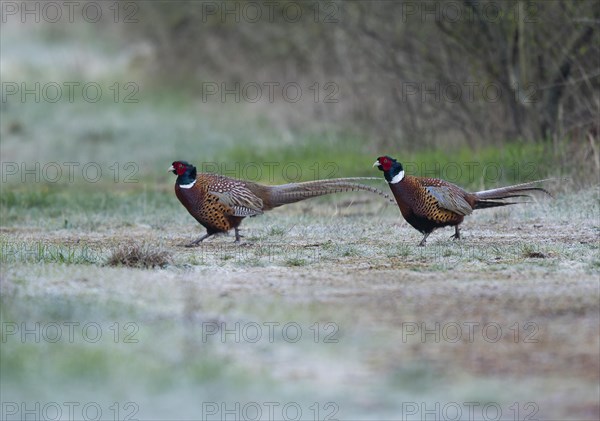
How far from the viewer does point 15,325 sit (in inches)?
289

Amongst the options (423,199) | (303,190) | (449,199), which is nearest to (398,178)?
(423,199)

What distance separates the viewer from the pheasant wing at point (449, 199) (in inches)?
405

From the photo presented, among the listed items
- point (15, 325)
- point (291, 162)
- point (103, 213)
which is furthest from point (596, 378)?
point (291, 162)

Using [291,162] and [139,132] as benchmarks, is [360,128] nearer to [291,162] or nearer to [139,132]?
[291,162]

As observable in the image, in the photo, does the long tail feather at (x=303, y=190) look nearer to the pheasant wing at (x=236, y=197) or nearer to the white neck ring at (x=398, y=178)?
the pheasant wing at (x=236, y=197)

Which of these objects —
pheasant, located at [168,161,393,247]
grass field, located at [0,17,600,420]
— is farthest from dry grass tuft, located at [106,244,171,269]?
pheasant, located at [168,161,393,247]

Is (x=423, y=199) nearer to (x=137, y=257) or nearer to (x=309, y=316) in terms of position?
(x=137, y=257)

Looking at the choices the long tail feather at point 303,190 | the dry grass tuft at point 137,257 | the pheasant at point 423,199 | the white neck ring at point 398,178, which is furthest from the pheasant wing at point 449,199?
the dry grass tuft at point 137,257

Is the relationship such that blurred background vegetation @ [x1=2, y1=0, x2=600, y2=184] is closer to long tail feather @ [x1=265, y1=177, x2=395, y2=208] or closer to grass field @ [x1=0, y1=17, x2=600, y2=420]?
grass field @ [x1=0, y1=17, x2=600, y2=420]

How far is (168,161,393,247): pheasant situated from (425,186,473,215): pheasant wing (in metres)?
0.55

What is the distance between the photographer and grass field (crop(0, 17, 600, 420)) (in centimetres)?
598

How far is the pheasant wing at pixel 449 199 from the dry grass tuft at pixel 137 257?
258cm

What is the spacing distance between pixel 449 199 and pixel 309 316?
3303 mm

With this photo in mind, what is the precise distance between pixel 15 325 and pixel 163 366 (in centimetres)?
140
